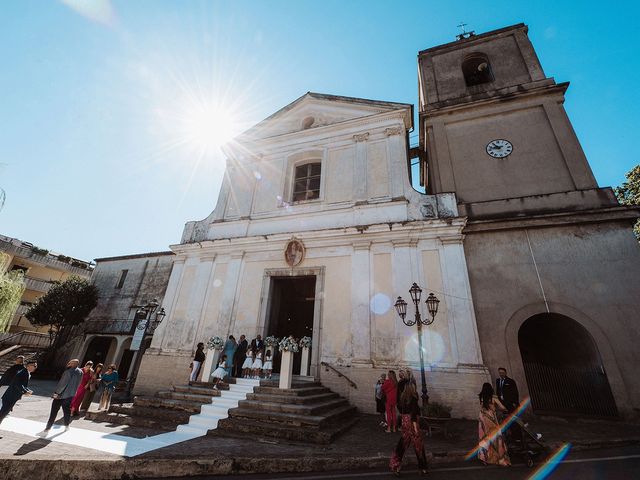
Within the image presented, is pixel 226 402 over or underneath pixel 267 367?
underneath

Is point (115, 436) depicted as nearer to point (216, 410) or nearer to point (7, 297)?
point (216, 410)

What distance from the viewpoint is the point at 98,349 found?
20.1m

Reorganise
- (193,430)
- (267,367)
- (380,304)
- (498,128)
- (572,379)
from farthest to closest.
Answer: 1. (498,128)
2. (380,304)
3. (267,367)
4. (572,379)
5. (193,430)

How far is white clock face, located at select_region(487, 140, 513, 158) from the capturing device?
36.9 feet

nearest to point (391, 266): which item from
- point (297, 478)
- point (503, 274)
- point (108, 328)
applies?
point (503, 274)

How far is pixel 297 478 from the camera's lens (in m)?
4.23

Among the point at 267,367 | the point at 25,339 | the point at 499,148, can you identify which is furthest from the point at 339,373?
the point at 25,339

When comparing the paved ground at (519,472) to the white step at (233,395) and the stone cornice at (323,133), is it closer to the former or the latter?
the white step at (233,395)

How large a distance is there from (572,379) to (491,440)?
5.46 metres

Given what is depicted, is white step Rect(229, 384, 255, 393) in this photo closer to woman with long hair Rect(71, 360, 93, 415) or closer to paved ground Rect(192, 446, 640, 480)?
woman with long hair Rect(71, 360, 93, 415)

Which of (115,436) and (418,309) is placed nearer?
(115,436)

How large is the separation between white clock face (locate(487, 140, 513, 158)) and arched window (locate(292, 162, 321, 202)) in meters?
7.19

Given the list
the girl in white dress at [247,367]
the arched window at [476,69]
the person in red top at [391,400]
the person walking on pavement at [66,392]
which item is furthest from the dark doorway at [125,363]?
the arched window at [476,69]

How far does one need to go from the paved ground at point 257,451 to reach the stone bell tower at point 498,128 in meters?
6.62
